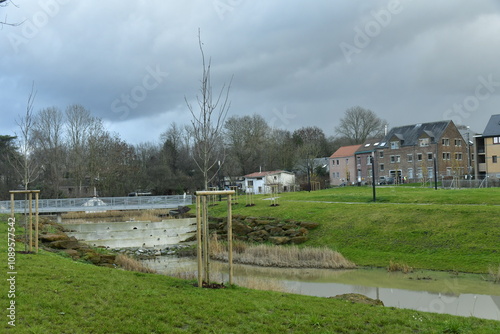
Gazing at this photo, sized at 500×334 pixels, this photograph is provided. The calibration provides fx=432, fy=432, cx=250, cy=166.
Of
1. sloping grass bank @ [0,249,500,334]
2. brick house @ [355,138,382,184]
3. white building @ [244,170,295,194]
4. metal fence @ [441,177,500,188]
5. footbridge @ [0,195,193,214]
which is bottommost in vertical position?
sloping grass bank @ [0,249,500,334]

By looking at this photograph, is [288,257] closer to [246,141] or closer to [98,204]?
[98,204]

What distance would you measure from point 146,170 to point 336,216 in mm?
37633

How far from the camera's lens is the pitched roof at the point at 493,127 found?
59031mm

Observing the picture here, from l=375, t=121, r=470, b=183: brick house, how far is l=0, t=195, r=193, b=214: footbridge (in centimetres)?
3655

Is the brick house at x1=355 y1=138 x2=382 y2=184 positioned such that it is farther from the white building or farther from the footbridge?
the footbridge

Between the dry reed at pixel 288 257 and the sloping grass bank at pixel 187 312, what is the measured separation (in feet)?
35.6

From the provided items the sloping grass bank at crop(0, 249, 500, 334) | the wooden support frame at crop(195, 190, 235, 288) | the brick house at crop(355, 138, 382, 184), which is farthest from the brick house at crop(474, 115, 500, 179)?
the sloping grass bank at crop(0, 249, 500, 334)

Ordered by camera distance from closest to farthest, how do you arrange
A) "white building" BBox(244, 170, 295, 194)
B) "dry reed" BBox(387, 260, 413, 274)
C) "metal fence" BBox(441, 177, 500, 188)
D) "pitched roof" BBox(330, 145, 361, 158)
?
"dry reed" BBox(387, 260, 413, 274) < "metal fence" BBox(441, 177, 500, 188) < "white building" BBox(244, 170, 295, 194) < "pitched roof" BBox(330, 145, 361, 158)

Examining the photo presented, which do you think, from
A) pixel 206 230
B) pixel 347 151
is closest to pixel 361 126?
pixel 347 151

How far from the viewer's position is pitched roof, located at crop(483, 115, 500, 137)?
2324 inches

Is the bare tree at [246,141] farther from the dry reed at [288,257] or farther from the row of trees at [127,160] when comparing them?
the dry reed at [288,257]

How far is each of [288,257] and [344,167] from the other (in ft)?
181

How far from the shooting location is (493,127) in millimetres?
59875

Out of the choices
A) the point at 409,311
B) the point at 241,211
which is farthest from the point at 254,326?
the point at 241,211
